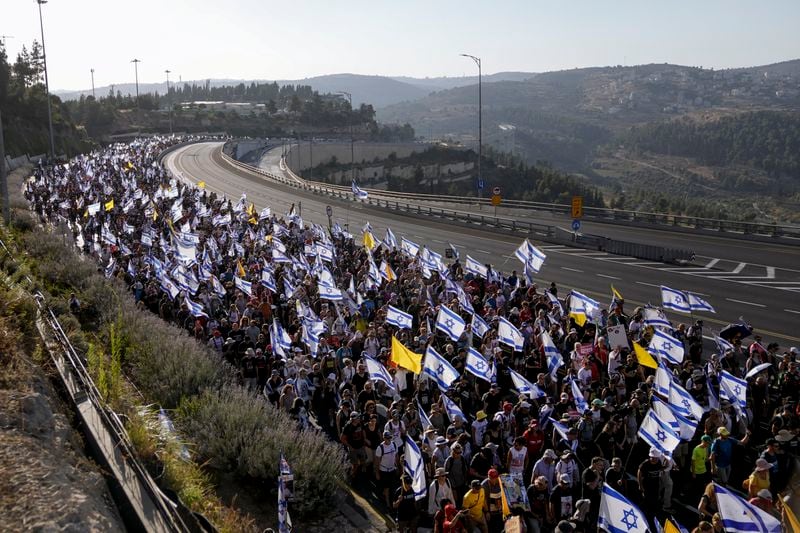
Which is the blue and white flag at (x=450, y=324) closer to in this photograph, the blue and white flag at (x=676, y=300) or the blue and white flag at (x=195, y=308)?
the blue and white flag at (x=676, y=300)

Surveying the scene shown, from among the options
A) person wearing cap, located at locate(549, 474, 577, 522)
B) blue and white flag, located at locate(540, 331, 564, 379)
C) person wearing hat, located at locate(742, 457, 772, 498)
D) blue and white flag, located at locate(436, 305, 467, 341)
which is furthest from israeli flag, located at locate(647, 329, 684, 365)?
person wearing cap, located at locate(549, 474, 577, 522)

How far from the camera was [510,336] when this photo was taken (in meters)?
14.2

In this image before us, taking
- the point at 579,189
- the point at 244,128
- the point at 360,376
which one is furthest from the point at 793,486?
the point at 244,128

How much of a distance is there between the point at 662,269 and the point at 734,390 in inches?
779

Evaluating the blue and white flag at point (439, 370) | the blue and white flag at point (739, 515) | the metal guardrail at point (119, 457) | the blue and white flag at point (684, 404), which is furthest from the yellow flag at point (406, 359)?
the blue and white flag at point (739, 515)

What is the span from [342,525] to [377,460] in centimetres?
124

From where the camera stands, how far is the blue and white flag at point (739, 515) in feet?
23.0

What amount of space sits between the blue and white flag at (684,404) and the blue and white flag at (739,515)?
114 inches

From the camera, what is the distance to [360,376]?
12.8m

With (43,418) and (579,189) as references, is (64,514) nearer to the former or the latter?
(43,418)

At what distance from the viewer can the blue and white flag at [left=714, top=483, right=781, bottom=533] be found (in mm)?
7004

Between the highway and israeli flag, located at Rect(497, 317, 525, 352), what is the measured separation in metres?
7.35

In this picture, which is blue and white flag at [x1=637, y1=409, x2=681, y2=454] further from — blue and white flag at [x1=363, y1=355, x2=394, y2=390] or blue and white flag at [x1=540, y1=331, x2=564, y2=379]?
blue and white flag at [x1=363, y1=355, x2=394, y2=390]

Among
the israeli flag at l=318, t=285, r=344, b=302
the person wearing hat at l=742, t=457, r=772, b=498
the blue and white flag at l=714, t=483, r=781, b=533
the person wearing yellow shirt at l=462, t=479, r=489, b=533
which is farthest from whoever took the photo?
the israeli flag at l=318, t=285, r=344, b=302
